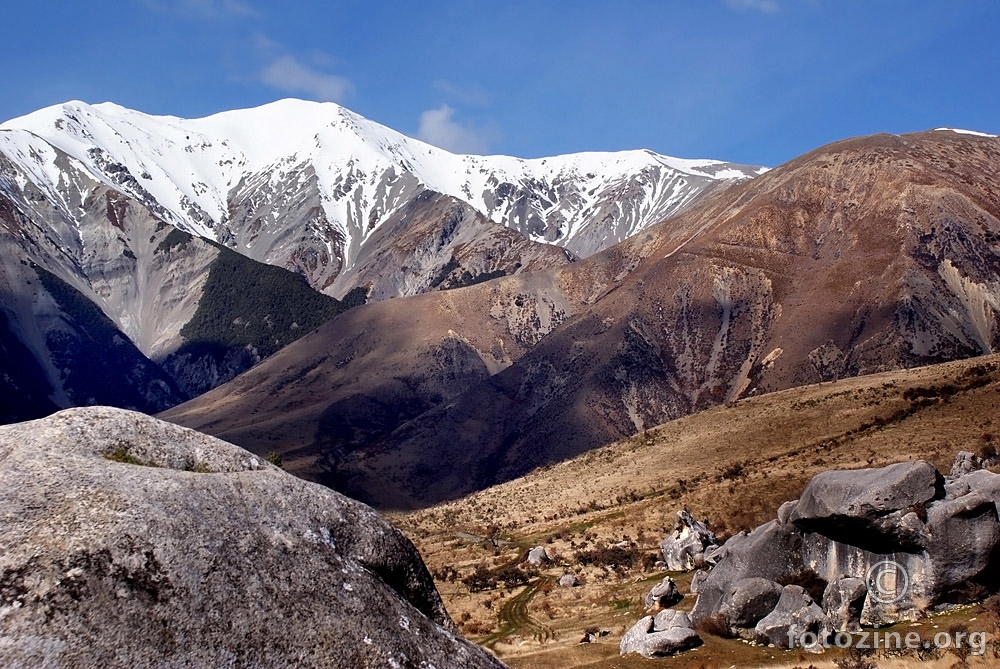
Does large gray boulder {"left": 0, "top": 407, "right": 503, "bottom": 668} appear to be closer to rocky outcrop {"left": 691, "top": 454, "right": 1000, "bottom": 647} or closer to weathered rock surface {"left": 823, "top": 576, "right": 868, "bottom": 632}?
weathered rock surface {"left": 823, "top": 576, "right": 868, "bottom": 632}

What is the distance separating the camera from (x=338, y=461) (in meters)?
122

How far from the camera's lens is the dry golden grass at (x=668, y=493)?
2756 cm

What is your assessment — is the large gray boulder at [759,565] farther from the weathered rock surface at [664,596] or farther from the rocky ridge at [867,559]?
the weathered rock surface at [664,596]

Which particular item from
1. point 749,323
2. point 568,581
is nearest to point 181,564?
point 568,581

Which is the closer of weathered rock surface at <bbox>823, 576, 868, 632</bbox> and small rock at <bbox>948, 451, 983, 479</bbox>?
weathered rock surface at <bbox>823, 576, 868, 632</bbox>

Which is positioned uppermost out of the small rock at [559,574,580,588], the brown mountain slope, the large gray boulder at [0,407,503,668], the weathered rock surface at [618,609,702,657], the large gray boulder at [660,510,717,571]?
the brown mountain slope

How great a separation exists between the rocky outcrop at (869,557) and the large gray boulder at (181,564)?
1415cm

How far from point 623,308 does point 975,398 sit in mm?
92812

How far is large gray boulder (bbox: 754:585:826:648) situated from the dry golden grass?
48 cm

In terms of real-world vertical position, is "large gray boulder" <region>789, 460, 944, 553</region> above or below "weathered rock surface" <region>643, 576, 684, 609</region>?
above

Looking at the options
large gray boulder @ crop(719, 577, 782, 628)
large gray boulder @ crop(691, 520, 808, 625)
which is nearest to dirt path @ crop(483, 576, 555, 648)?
large gray boulder @ crop(691, 520, 808, 625)

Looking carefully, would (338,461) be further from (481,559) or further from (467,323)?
(481,559)

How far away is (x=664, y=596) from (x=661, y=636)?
5.82 meters

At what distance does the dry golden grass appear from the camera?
2756cm
